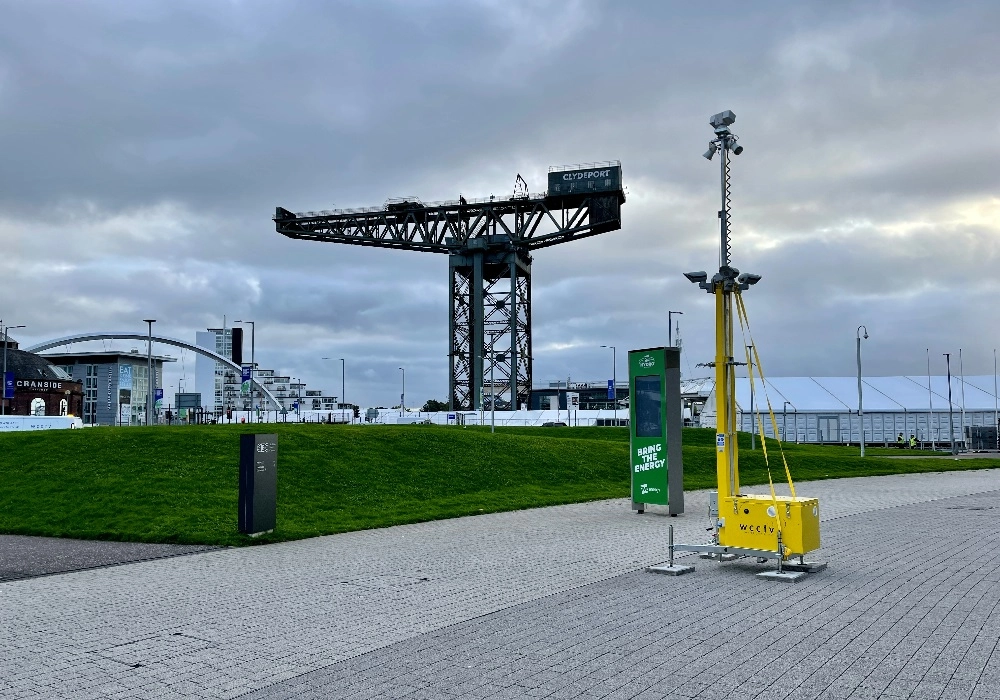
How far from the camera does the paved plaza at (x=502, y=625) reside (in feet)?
22.9

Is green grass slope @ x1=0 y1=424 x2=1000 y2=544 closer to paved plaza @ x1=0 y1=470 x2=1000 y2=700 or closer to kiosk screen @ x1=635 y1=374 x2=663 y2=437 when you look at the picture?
paved plaza @ x1=0 y1=470 x2=1000 y2=700

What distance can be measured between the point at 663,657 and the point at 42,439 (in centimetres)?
2417

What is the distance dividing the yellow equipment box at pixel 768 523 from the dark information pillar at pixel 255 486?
7.98 metres

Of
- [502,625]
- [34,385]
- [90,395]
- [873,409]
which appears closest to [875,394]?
[873,409]

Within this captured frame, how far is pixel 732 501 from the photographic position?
12.5 metres

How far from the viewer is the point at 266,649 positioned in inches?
319

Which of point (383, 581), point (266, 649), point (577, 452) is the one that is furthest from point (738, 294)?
point (577, 452)

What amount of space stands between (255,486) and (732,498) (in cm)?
814

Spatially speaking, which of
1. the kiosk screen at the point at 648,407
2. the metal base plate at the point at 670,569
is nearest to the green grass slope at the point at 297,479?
the kiosk screen at the point at 648,407

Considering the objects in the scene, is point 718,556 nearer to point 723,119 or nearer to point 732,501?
point 732,501

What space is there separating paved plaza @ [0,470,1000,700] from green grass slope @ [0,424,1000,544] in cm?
356

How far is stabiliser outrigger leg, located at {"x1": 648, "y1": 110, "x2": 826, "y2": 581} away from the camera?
11984mm

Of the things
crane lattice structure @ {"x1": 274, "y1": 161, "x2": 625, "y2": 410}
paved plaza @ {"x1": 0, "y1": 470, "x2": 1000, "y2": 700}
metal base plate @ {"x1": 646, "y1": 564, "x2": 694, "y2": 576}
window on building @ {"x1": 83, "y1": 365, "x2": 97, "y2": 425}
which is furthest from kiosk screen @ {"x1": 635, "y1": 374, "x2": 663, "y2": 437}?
window on building @ {"x1": 83, "y1": 365, "x2": 97, "y2": 425}

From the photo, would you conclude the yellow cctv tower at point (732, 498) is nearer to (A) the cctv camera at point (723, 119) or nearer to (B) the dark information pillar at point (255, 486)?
(A) the cctv camera at point (723, 119)
